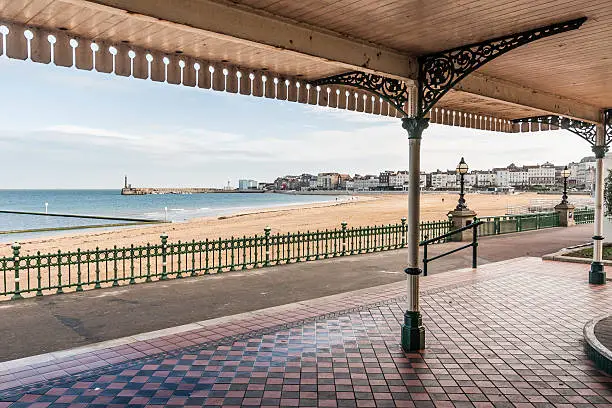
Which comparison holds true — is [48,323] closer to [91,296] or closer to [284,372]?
[91,296]

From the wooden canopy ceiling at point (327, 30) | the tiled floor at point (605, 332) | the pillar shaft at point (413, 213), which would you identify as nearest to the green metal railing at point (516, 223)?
the tiled floor at point (605, 332)

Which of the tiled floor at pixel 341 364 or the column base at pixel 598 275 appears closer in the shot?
the tiled floor at pixel 341 364

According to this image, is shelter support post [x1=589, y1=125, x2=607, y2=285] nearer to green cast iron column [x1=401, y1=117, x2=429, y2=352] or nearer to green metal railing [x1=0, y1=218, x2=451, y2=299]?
green cast iron column [x1=401, y1=117, x2=429, y2=352]

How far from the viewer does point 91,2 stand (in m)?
3.63

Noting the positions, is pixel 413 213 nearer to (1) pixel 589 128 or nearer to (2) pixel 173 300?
(2) pixel 173 300

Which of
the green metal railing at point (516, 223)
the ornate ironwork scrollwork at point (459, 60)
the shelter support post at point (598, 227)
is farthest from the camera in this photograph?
the green metal railing at point (516, 223)

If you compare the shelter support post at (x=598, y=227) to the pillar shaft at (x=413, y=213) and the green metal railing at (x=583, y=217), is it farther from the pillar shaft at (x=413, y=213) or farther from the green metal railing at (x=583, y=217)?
the green metal railing at (x=583, y=217)

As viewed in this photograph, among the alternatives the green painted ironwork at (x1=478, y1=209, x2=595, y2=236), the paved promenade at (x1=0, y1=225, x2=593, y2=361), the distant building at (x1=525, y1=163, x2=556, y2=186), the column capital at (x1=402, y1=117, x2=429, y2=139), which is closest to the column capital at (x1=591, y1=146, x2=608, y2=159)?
the paved promenade at (x1=0, y1=225, x2=593, y2=361)

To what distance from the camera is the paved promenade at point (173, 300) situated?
6535 mm

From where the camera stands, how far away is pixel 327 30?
16.7 feet

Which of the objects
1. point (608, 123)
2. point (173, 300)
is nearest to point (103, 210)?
point (173, 300)

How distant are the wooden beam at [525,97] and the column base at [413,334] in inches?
130

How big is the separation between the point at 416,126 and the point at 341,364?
3011 mm

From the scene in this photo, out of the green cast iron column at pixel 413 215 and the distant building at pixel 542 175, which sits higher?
the distant building at pixel 542 175
